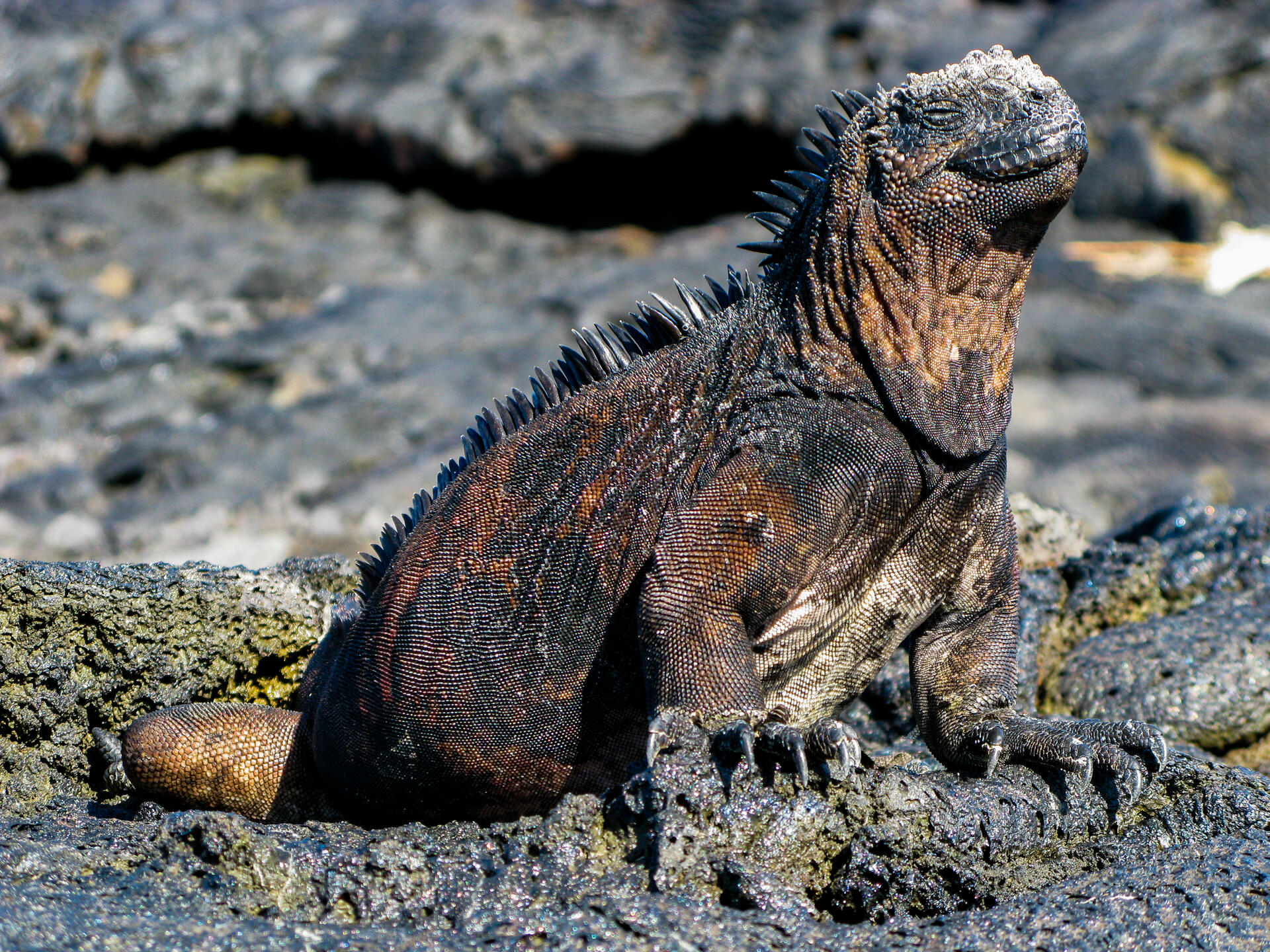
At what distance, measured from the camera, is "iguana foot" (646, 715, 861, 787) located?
264cm

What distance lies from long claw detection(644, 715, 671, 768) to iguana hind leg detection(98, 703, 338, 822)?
1.28m

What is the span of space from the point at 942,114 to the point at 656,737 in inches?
64.6

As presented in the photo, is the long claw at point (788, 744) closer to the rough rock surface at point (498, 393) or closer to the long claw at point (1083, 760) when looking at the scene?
the rough rock surface at point (498, 393)

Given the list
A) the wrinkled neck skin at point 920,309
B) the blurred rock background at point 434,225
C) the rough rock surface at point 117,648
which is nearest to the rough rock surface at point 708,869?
the rough rock surface at point 117,648

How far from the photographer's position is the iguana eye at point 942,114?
3.14 meters

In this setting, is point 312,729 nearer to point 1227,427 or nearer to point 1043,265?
point 1227,427

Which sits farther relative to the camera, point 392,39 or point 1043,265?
point 392,39

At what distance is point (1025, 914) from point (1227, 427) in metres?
10.5

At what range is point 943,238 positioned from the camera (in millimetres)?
3104

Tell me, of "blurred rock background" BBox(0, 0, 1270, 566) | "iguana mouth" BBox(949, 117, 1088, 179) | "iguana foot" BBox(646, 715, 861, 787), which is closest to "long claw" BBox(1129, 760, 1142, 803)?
"iguana foot" BBox(646, 715, 861, 787)

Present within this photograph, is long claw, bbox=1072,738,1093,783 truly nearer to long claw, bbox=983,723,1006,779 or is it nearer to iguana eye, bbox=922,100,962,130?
long claw, bbox=983,723,1006,779

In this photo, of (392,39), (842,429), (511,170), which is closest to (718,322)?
(842,429)

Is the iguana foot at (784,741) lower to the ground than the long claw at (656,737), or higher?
higher

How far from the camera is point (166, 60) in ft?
56.5
